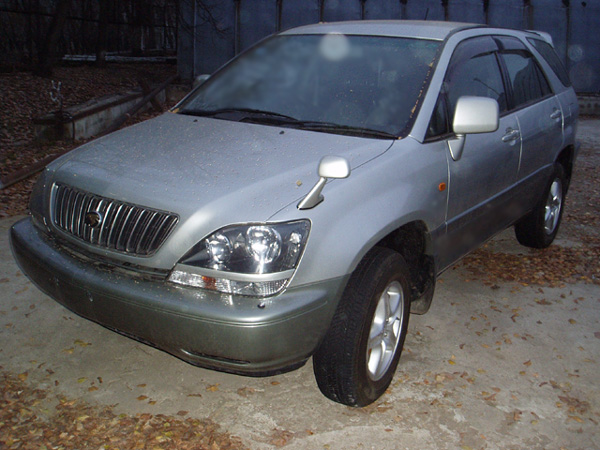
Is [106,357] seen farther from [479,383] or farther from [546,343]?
[546,343]

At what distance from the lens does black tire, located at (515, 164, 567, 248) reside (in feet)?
18.4

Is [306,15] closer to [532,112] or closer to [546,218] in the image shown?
[546,218]

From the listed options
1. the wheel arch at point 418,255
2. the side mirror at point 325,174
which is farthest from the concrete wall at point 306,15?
the side mirror at point 325,174

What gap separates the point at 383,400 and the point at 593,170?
7358 millimetres

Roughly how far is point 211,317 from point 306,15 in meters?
13.9

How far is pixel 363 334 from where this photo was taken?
3.16 metres

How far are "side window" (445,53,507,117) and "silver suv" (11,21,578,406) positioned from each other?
0.6 inches

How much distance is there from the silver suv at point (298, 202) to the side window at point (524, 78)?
112mm

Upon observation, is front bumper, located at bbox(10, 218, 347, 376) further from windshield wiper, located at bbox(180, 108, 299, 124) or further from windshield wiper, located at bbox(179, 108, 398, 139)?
windshield wiper, located at bbox(180, 108, 299, 124)

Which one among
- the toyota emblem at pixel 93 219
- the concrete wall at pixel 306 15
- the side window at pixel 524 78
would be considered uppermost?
the concrete wall at pixel 306 15

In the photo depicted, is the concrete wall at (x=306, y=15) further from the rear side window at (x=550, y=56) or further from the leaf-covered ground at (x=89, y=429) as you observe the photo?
the leaf-covered ground at (x=89, y=429)

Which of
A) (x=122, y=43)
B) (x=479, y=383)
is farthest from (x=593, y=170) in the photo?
(x=122, y=43)

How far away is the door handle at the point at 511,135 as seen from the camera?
14.8ft

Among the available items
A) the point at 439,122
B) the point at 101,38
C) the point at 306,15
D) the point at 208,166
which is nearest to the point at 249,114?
the point at 208,166
